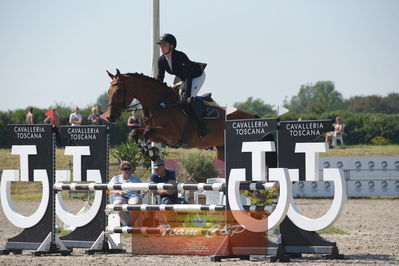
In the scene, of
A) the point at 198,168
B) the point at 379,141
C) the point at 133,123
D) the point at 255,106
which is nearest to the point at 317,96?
the point at 255,106

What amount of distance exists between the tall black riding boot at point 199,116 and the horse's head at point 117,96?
776mm

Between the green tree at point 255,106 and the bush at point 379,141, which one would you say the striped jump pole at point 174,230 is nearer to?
the bush at point 379,141

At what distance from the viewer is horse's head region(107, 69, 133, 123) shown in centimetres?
822

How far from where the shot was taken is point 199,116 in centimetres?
869

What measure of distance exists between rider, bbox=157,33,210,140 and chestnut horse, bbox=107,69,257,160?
0.13 meters

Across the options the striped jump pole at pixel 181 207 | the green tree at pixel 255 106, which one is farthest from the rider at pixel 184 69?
the green tree at pixel 255 106

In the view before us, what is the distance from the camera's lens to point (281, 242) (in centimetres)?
712

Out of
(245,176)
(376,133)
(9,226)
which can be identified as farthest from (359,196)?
(376,133)

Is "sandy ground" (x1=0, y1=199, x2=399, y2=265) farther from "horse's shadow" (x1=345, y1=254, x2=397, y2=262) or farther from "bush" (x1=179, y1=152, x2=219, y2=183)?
"bush" (x1=179, y1=152, x2=219, y2=183)

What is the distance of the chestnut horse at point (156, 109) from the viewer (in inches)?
326

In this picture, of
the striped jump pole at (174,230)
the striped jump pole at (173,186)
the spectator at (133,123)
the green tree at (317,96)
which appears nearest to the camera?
the striped jump pole at (173,186)

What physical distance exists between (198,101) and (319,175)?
7.68 ft

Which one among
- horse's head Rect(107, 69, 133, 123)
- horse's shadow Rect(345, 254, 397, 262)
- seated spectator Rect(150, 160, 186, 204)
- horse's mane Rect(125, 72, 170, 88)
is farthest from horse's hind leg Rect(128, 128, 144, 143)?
horse's shadow Rect(345, 254, 397, 262)

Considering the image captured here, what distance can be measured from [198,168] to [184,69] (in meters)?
6.09
